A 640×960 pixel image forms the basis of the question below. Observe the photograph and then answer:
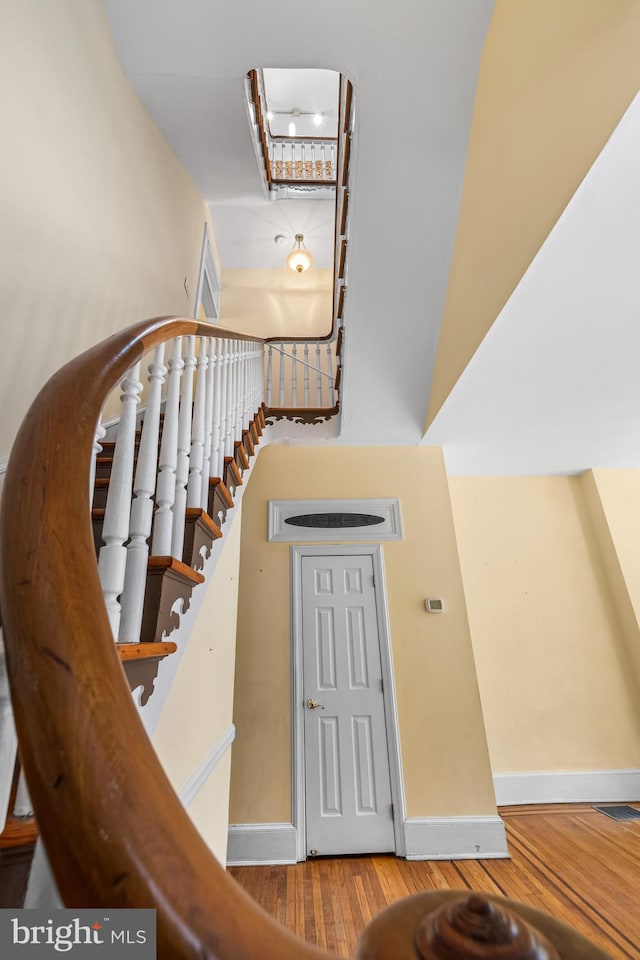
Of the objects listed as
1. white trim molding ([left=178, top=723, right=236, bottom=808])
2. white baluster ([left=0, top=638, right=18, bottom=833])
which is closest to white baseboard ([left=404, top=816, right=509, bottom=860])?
white trim molding ([left=178, top=723, right=236, bottom=808])

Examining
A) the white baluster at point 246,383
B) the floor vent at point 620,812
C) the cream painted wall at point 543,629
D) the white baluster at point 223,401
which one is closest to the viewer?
the white baluster at point 223,401

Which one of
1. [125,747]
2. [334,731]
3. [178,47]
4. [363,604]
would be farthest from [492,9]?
[334,731]

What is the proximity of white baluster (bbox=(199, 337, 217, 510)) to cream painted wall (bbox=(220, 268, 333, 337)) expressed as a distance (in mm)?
3644

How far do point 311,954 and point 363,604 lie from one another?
3.10 metres

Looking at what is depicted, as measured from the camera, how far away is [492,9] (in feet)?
7.11

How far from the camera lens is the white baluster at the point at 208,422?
59.4 inches

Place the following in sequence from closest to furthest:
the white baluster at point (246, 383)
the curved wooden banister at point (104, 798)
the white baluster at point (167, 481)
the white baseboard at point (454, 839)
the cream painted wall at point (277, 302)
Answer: the curved wooden banister at point (104, 798) → the white baluster at point (167, 481) → the white baluster at point (246, 383) → the white baseboard at point (454, 839) → the cream painted wall at point (277, 302)

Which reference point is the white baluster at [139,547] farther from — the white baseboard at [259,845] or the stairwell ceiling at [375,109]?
the white baseboard at [259,845]

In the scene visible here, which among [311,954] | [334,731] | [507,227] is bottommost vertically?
[334,731]

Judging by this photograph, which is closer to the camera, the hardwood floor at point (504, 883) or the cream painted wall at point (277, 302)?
the hardwood floor at point (504, 883)

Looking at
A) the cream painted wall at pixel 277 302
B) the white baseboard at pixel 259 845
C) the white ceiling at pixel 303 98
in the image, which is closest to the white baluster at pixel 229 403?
the white baseboard at pixel 259 845

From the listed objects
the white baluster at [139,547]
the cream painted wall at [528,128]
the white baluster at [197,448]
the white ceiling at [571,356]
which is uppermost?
the cream painted wall at [528,128]

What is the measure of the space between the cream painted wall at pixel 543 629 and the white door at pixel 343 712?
137 centimetres

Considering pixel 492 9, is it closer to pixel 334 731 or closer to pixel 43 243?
pixel 43 243
